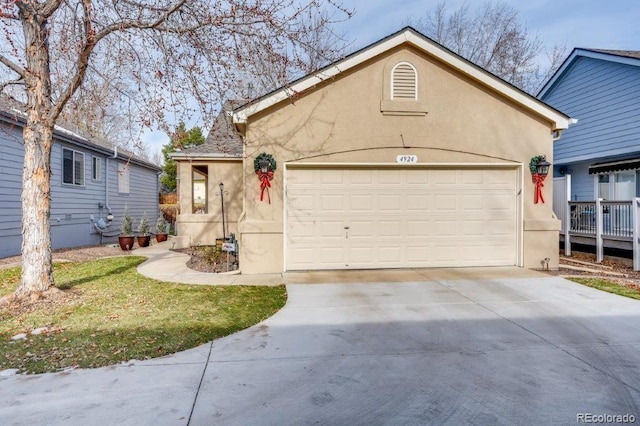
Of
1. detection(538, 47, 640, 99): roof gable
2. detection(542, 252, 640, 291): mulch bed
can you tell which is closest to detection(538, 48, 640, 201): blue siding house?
detection(538, 47, 640, 99): roof gable

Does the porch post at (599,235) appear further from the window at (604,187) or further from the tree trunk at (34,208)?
the tree trunk at (34,208)

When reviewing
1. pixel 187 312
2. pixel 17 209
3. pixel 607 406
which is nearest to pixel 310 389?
pixel 607 406

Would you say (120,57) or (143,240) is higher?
(120,57)

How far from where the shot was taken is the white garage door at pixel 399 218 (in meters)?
8.60

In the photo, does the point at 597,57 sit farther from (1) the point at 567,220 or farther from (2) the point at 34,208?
(2) the point at 34,208

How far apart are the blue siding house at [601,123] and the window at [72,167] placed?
18654mm

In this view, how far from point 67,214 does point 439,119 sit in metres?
12.7

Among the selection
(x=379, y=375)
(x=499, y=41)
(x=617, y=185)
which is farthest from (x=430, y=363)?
(x=499, y=41)

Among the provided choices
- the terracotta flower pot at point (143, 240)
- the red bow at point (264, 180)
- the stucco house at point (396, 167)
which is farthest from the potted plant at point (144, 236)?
the red bow at point (264, 180)

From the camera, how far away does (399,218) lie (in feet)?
28.8

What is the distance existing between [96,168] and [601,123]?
1917cm

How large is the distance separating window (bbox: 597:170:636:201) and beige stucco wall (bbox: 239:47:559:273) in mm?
6001

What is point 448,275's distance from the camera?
8.10 m

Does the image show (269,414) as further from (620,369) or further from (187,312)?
(620,369)
